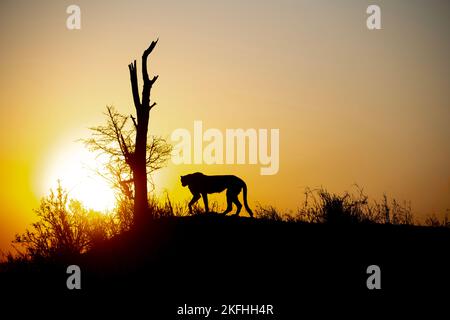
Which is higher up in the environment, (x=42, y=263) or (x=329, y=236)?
(x=329, y=236)

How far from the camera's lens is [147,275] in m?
12.9

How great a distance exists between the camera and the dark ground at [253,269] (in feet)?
35.2

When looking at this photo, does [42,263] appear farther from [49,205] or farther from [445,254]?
[445,254]

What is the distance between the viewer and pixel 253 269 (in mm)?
12164

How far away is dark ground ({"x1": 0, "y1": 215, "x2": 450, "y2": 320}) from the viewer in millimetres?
10727

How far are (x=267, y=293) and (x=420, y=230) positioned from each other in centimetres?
566
